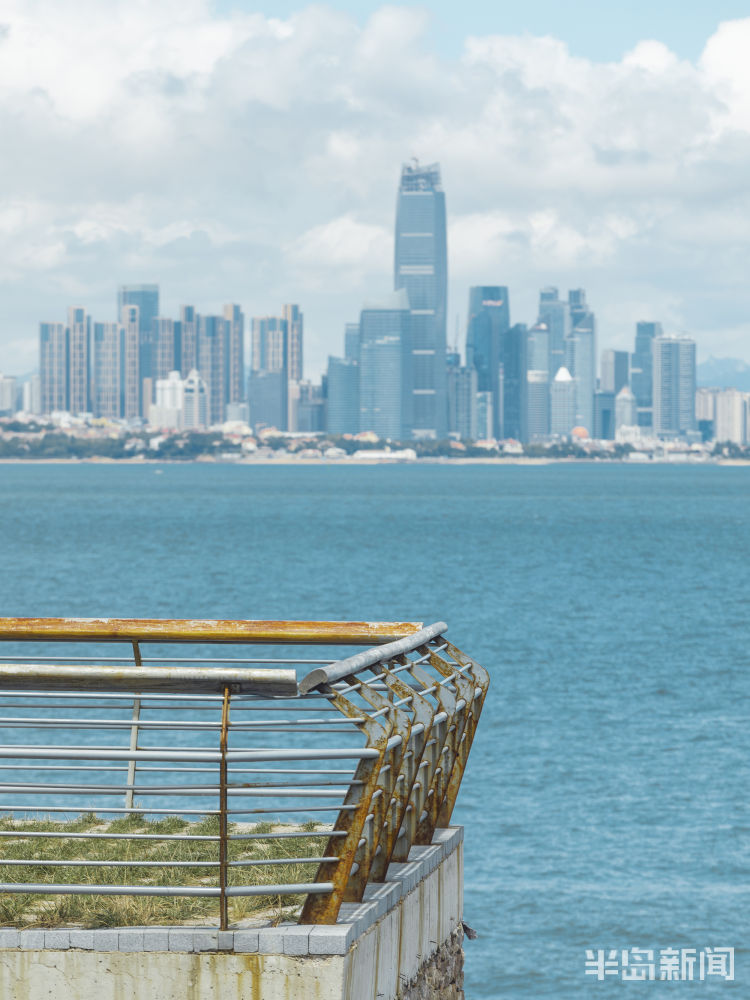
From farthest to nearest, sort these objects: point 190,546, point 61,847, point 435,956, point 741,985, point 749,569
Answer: point 190,546, point 749,569, point 741,985, point 61,847, point 435,956

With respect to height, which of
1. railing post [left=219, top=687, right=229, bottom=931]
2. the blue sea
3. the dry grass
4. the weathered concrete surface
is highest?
railing post [left=219, top=687, right=229, bottom=931]

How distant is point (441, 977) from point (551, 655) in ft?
136

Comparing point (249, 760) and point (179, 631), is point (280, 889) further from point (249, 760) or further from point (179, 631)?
point (179, 631)

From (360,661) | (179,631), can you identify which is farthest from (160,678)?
(179,631)

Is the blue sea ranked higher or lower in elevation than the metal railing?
lower

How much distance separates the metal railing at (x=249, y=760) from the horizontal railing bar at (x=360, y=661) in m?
0.01

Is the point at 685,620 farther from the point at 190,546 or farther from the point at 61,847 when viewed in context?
the point at 61,847

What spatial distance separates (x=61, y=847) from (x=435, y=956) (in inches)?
88.2

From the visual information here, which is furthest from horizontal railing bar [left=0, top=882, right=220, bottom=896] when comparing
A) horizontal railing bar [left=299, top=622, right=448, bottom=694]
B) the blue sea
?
the blue sea

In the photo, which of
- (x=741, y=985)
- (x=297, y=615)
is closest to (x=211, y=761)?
(x=741, y=985)

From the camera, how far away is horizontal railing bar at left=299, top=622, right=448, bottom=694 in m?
5.84

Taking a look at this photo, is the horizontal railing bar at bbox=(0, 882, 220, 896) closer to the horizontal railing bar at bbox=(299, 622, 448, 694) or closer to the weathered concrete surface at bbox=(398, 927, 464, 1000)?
the horizontal railing bar at bbox=(299, 622, 448, 694)

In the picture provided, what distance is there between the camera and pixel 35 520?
126 meters

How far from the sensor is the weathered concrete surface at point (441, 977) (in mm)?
7395
